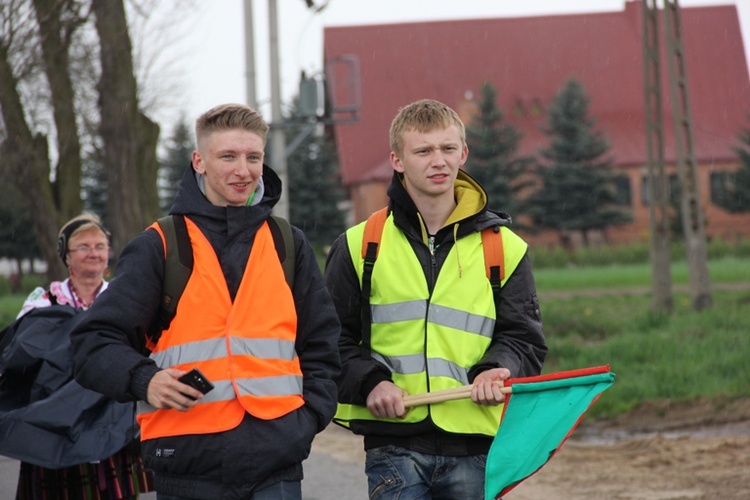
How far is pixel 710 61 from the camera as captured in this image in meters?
61.7

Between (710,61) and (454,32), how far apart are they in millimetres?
12821

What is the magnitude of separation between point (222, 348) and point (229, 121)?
2.52 feet

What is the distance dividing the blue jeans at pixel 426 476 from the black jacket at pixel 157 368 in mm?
472

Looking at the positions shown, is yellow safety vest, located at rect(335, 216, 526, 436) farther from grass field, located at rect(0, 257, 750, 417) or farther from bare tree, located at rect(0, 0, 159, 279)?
bare tree, located at rect(0, 0, 159, 279)

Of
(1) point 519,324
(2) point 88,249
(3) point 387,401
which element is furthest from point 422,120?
(2) point 88,249

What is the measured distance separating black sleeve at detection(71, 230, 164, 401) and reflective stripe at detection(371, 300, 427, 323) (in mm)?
924

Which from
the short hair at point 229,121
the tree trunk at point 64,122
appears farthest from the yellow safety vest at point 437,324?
the tree trunk at point 64,122

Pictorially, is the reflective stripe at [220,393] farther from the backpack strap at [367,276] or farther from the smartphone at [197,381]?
the backpack strap at [367,276]

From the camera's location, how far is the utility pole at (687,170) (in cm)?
1773

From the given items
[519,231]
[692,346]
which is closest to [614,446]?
[692,346]

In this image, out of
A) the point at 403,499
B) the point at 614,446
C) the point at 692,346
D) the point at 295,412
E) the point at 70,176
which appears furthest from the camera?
the point at 70,176

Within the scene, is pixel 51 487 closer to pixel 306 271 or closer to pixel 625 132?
pixel 306 271

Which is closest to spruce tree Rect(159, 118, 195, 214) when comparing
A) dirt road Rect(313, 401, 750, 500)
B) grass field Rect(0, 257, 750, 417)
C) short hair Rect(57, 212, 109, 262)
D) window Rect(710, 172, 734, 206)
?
window Rect(710, 172, 734, 206)

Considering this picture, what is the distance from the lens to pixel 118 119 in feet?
55.5
